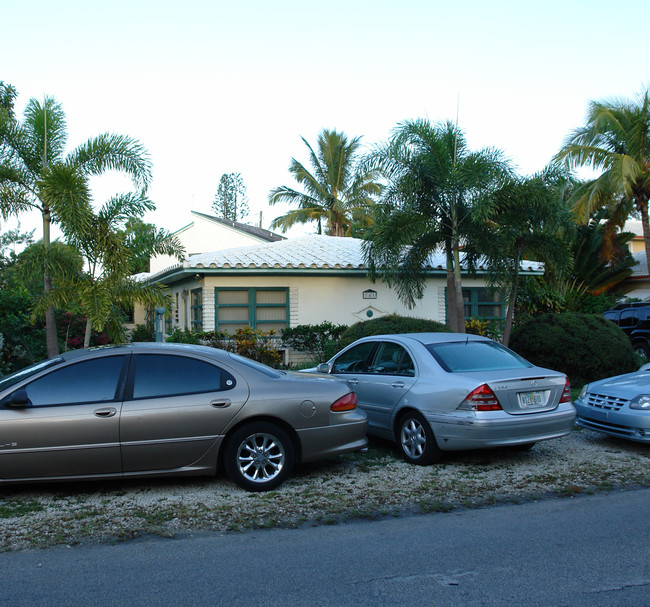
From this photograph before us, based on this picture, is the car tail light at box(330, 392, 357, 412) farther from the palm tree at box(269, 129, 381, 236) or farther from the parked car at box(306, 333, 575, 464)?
the palm tree at box(269, 129, 381, 236)

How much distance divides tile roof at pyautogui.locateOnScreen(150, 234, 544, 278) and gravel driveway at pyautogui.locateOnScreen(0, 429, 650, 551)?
887 cm

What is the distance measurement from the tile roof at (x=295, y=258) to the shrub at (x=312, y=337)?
164 cm

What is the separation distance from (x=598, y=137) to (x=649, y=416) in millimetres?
19411

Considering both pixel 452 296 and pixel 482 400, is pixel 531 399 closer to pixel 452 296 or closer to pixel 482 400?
pixel 482 400

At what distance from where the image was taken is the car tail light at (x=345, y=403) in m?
6.79

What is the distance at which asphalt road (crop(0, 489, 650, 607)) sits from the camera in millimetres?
4090

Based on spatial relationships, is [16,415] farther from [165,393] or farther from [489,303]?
[489,303]

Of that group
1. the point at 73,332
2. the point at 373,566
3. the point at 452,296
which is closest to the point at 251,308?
the point at 73,332

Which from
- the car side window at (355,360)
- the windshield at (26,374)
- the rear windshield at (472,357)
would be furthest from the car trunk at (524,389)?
the windshield at (26,374)

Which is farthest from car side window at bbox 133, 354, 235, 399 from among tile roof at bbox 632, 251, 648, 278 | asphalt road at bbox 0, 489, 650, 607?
tile roof at bbox 632, 251, 648, 278

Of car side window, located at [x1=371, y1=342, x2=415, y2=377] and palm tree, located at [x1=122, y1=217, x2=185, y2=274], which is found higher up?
palm tree, located at [x1=122, y1=217, x2=185, y2=274]

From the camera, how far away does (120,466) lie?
614 cm

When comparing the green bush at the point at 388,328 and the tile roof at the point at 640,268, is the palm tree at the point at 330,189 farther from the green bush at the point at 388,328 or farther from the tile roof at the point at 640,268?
the green bush at the point at 388,328

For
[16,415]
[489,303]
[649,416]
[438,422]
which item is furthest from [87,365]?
[489,303]
